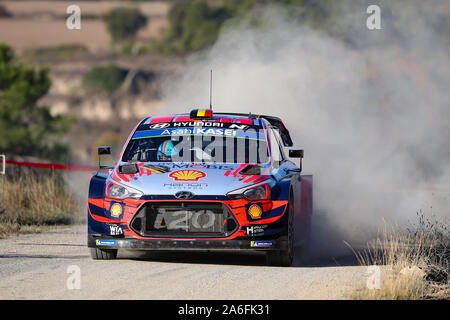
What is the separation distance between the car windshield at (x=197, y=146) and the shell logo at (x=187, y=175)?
2.56ft

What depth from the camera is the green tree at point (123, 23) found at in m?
104

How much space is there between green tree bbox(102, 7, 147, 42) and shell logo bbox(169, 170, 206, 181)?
308 feet

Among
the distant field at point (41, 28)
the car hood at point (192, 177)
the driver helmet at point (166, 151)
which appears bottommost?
the car hood at point (192, 177)

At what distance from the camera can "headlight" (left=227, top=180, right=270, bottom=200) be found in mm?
10227

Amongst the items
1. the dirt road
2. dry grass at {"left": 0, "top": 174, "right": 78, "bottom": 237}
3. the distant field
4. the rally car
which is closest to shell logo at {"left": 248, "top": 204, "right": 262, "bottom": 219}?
the rally car

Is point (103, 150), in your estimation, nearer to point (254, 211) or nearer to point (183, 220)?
point (183, 220)

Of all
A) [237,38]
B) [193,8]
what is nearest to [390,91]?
[237,38]

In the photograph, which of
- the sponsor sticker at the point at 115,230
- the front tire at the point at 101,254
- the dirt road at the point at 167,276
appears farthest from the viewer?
the front tire at the point at 101,254

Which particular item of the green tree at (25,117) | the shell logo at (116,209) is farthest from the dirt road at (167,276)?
the green tree at (25,117)

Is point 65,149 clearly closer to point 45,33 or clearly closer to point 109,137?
point 109,137

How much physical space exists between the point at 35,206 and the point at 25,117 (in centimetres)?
3476

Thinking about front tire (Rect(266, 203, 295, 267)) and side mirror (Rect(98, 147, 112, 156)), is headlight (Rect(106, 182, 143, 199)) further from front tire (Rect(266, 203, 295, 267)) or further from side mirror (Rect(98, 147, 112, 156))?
front tire (Rect(266, 203, 295, 267))

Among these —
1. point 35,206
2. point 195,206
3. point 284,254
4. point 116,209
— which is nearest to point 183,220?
point 195,206

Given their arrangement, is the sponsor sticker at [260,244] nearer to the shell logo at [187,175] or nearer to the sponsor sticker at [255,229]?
the sponsor sticker at [255,229]
